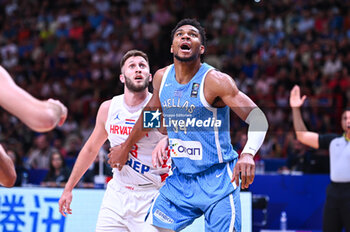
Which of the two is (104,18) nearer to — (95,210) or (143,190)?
(95,210)

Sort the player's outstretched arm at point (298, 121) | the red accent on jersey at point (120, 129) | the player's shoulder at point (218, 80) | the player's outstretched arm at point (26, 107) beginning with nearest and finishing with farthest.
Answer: the player's outstretched arm at point (26, 107)
the player's shoulder at point (218, 80)
the red accent on jersey at point (120, 129)
the player's outstretched arm at point (298, 121)

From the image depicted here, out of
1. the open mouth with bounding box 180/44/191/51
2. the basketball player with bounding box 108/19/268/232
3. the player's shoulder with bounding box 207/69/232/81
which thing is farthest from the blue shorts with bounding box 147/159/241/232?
the open mouth with bounding box 180/44/191/51

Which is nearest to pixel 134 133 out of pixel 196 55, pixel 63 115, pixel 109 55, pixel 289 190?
pixel 196 55

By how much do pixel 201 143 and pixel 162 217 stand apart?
2.27ft

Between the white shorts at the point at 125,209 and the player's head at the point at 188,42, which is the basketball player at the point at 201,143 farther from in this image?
the white shorts at the point at 125,209

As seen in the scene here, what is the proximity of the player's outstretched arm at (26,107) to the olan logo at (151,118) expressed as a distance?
203 cm

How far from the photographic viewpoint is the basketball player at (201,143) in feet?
14.0

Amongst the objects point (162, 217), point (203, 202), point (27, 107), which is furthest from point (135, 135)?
point (27, 107)

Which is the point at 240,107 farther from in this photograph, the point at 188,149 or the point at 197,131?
the point at 188,149

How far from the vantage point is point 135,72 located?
17.4 feet

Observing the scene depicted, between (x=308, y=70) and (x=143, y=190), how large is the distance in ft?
28.3

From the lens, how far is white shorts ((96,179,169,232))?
493 cm

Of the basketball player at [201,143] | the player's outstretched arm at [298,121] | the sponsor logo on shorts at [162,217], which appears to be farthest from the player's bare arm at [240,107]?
the player's outstretched arm at [298,121]

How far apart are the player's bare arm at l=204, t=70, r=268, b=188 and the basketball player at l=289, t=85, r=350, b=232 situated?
104 inches
